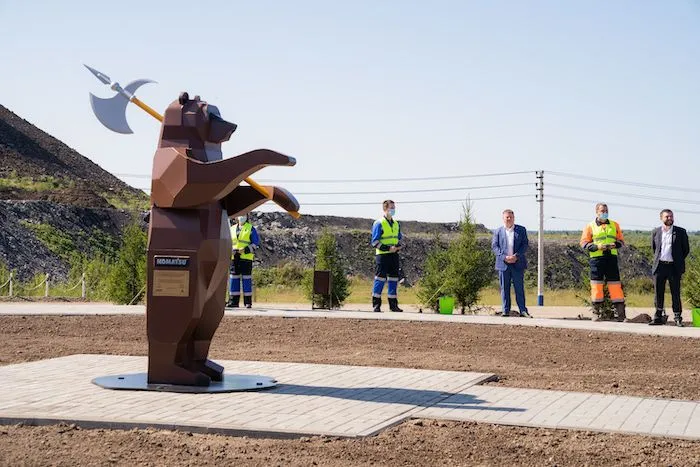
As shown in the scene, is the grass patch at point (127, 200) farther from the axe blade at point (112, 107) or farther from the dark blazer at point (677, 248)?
the axe blade at point (112, 107)

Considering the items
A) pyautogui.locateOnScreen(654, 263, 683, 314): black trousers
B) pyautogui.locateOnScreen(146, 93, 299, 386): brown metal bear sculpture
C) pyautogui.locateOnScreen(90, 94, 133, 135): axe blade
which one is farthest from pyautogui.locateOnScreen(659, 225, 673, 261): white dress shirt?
pyautogui.locateOnScreen(90, 94, 133, 135): axe blade

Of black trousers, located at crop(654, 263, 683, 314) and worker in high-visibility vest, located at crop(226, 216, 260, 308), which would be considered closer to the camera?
black trousers, located at crop(654, 263, 683, 314)

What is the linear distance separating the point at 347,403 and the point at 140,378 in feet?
7.48

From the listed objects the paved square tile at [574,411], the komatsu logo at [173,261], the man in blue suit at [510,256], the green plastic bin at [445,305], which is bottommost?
the paved square tile at [574,411]

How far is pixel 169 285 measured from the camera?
9453 millimetres

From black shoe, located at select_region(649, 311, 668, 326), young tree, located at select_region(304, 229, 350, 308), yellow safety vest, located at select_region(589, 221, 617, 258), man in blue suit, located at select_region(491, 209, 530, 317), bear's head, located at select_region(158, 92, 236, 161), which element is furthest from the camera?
young tree, located at select_region(304, 229, 350, 308)

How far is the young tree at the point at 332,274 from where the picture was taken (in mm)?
22566

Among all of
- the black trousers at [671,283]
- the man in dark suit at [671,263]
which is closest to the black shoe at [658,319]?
the man in dark suit at [671,263]

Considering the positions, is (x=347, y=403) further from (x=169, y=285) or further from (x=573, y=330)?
(x=573, y=330)

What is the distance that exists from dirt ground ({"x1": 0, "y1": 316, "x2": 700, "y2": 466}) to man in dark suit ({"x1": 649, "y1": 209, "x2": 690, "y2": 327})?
261 cm

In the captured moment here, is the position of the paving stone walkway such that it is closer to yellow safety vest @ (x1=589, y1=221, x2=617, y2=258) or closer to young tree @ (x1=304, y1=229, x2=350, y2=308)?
yellow safety vest @ (x1=589, y1=221, x2=617, y2=258)

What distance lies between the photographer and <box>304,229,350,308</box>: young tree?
2257 cm

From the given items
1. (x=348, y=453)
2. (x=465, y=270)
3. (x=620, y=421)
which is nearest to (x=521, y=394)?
(x=620, y=421)

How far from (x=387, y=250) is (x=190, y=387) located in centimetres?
1085
